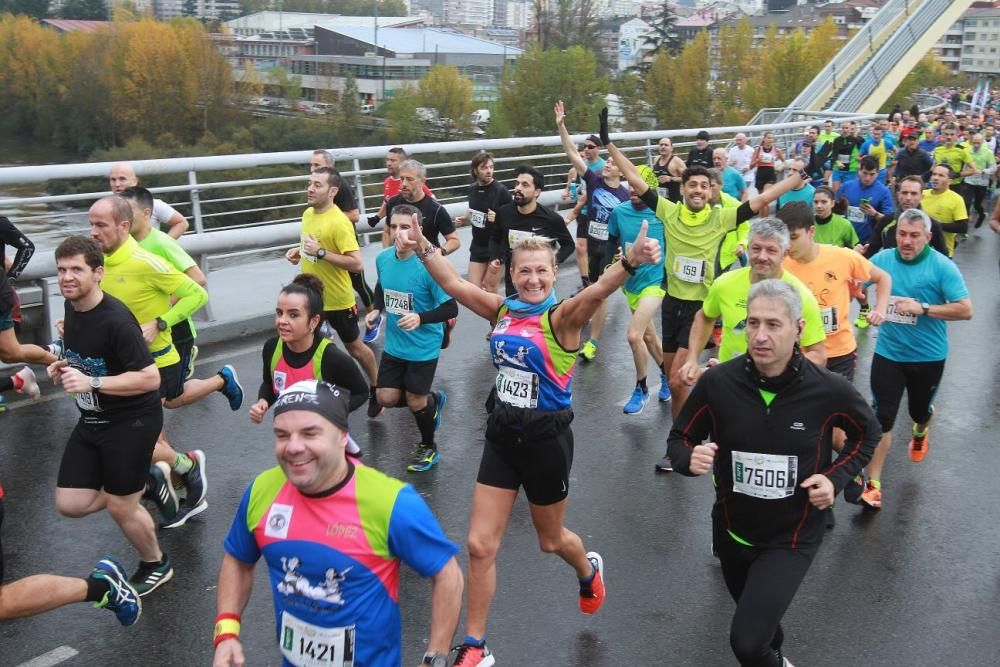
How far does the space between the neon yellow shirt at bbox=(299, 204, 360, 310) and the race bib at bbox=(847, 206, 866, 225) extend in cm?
612

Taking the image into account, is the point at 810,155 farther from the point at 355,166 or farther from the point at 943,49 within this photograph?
the point at 943,49

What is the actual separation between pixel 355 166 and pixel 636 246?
8.24 meters

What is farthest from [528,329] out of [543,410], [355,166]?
[355,166]

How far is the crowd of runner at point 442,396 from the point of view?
308 cm

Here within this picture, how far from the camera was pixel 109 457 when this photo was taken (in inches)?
198

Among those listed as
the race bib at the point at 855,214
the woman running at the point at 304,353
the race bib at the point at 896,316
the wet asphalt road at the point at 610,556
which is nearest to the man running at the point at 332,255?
the wet asphalt road at the point at 610,556

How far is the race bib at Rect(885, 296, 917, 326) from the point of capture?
6535mm

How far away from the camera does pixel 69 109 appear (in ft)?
291

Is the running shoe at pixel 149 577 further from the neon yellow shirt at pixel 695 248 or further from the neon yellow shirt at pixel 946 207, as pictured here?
the neon yellow shirt at pixel 946 207

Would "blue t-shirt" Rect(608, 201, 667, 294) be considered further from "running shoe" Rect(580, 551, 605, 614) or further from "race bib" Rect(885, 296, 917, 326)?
"running shoe" Rect(580, 551, 605, 614)

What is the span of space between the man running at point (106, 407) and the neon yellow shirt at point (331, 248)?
2.98 m

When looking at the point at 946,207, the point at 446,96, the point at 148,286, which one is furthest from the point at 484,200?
the point at 446,96

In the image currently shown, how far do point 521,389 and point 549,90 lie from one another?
91.5 meters

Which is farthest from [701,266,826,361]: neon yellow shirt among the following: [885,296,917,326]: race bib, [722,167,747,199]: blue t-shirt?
[722,167,747,199]: blue t-shirt
